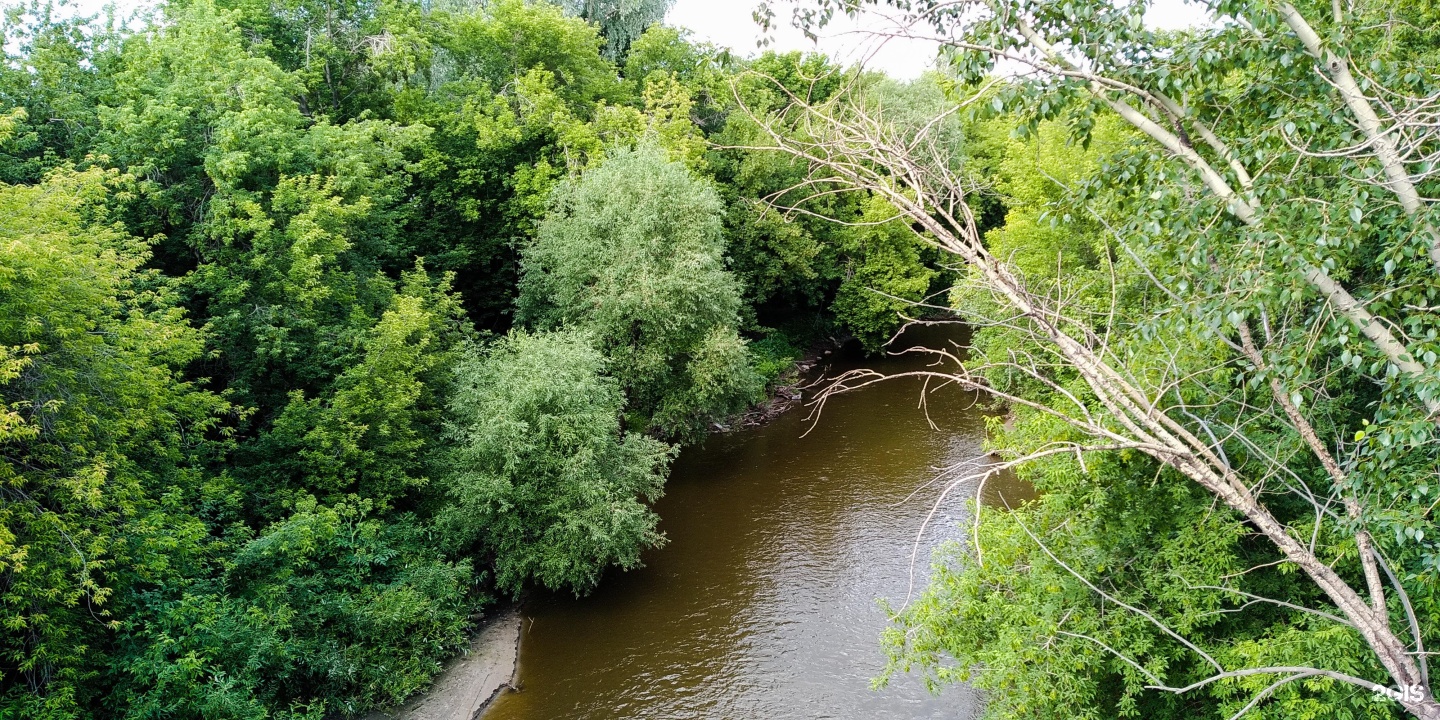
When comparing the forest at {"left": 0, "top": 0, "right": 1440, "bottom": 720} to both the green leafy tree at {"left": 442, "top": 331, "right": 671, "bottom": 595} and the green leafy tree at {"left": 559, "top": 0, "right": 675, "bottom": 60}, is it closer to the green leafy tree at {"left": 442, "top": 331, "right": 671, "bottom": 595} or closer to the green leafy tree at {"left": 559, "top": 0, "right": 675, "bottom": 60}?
the green leafy tree at {"left": 442, "top": 331, "right": 671, "bottom": 595}

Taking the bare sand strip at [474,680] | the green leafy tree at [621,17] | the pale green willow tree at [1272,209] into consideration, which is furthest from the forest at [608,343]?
the green leafy tree at [621,17]

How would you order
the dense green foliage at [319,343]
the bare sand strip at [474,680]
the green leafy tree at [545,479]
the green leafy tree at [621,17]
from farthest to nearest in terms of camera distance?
the green leafy tree at [621,17]
the green leafy tree at [545,479]
the bare sand strip at [474,680]
the dense green foliage at [319,343]

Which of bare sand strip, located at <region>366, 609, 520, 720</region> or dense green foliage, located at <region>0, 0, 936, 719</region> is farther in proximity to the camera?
bare sand strip, located at <region>366, 609, 520, 720</region>

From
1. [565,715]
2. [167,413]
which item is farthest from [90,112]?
[565,715]

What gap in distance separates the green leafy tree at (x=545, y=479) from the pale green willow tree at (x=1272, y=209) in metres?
9.46

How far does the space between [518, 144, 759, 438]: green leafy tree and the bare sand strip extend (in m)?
6.49

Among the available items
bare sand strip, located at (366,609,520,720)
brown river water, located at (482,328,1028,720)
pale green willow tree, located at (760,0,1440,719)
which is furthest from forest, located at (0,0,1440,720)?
brown river water, located at (482,328,1028,720)

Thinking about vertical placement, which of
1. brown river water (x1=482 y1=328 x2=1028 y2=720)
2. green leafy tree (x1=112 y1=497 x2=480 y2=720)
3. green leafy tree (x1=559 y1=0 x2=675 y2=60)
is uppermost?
green leafy tree (x1=559 y1=0 x2=675 y2=60)

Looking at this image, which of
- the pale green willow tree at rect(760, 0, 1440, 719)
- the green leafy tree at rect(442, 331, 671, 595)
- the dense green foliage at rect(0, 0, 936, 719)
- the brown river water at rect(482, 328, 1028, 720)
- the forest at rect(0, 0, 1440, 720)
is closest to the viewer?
the pale green willow tree at rect(760, 0, 1440, 719)

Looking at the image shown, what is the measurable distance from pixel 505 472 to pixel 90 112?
10589mm

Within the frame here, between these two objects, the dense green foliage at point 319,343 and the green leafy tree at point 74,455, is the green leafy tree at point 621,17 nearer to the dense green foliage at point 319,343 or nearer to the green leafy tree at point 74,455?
the dense green foliage at point 319,343

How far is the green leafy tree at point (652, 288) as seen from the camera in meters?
18.2

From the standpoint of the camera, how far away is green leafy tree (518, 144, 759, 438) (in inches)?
716

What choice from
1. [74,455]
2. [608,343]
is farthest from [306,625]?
[608,343]
